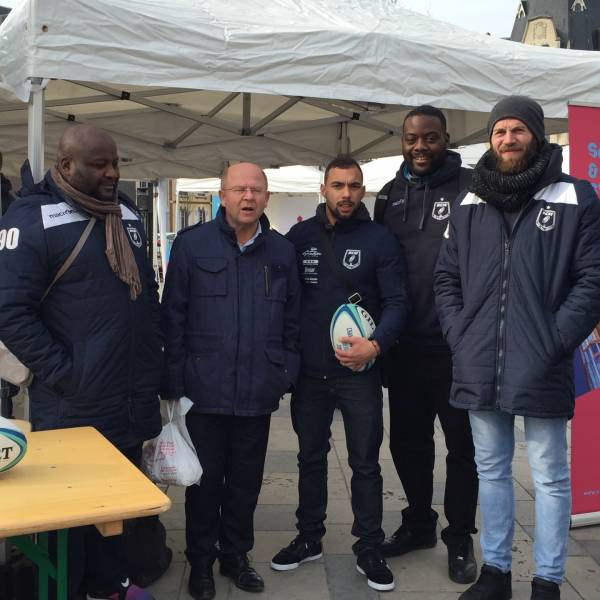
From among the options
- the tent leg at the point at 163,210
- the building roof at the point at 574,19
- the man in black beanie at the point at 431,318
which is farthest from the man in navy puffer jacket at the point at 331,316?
the building roof at the point at 574,19

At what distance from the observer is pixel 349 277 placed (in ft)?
10.5

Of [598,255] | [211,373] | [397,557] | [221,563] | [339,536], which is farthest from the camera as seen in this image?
[339,536]

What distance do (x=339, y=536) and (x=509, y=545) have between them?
1.08 m

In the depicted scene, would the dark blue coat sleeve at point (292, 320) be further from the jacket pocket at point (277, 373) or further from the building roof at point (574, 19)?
the building roof at point (574, 19)

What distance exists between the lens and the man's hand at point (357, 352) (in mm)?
3051

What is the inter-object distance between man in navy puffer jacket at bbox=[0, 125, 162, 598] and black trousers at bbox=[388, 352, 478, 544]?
48.8 inches

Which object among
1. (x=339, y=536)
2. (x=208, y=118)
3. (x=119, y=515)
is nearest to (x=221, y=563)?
(x=339, y=536)

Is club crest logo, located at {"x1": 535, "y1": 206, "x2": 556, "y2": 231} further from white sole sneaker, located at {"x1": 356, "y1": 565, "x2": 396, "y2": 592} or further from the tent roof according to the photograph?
white sole sneaker, located at {"x1": 356, "y1": 565, "x2": 396, "y2": 592}

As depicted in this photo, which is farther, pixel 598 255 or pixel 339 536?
pixel 339 536

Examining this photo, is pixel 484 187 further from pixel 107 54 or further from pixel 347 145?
pixel 347 145

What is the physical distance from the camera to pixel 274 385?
3053mm

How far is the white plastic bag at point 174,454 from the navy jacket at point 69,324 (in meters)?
0.20

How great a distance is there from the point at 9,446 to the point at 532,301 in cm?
183

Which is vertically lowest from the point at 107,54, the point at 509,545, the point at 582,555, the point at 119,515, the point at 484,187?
the point at 582,555
